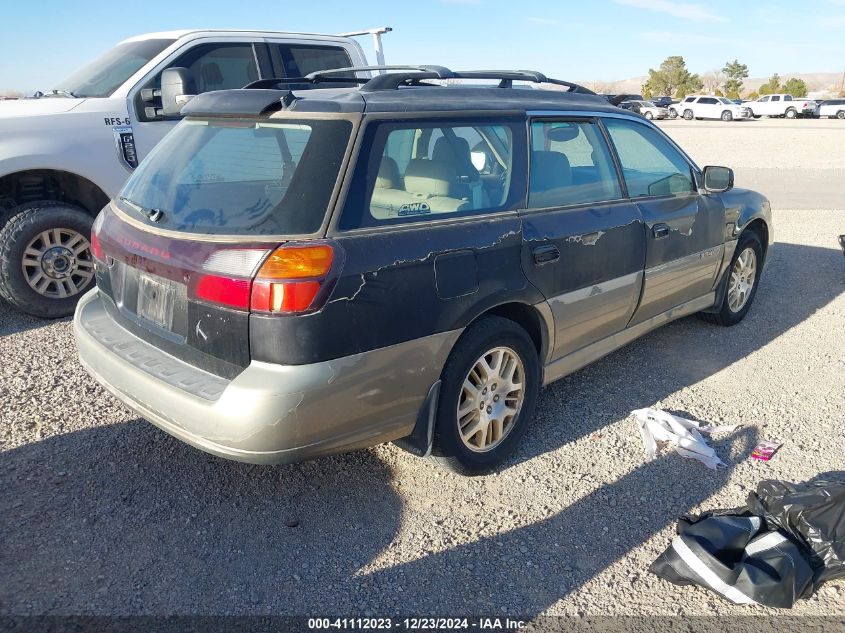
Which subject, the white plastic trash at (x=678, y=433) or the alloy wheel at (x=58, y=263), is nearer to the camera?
the white plastic trash at (x=678, y=433)

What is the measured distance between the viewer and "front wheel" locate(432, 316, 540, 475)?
3.12m

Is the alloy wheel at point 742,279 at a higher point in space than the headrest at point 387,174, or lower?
lower

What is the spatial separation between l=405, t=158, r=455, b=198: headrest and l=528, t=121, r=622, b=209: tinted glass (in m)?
0.48

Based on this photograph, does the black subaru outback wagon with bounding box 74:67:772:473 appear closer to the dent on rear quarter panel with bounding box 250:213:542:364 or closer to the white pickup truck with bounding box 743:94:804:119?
the dent on rear quarter panel with bounding box 250:213:542:364

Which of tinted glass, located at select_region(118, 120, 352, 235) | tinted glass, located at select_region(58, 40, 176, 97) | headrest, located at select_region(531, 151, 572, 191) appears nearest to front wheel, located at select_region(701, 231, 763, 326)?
headrest, located at select_region(531, 151, 572, 191)

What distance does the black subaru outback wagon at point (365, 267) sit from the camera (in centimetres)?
261

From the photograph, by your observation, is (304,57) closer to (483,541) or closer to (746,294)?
(746,294)

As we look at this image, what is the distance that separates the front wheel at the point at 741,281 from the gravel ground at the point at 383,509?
0.88 m

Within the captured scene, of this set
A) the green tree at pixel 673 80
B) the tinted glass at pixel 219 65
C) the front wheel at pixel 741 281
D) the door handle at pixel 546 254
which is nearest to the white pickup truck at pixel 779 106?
the green tree at pixel 673 80

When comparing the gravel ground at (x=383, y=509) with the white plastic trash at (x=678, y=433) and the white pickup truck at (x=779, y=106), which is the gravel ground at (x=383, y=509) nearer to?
the white plastic trash at (x=678, y=433)

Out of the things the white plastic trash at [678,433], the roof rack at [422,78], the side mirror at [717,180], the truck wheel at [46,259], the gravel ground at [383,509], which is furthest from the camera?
the truck wheel at [46,259]

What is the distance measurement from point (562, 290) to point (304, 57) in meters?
4.38

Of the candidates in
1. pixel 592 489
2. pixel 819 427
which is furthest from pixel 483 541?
pixel 819 427

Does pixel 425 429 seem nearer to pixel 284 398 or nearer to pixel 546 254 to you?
pixel 284 398
